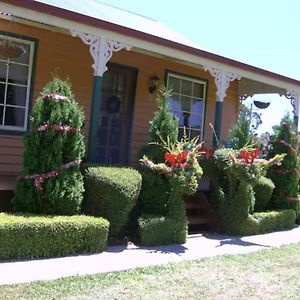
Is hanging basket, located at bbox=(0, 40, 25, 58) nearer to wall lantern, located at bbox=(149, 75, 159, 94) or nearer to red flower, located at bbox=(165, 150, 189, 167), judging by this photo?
red flower, located at bbox=(165, 150, 189, 167)

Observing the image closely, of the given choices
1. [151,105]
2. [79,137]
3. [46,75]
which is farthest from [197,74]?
[79,137]

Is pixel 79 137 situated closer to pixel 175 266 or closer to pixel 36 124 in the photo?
pixel 36 124

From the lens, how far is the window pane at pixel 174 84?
12125mm

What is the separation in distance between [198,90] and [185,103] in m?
0.58

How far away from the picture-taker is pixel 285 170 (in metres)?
11.1

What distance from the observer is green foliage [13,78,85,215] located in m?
7.17

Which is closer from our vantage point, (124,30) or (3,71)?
(124,30)

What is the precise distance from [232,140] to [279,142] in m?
1.44

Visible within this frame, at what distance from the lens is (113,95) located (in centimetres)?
1111

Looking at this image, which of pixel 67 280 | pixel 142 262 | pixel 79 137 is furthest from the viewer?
pixel 79 137

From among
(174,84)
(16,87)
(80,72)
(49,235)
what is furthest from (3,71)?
(174,84)

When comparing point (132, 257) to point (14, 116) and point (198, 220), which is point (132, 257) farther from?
point (14, 116)

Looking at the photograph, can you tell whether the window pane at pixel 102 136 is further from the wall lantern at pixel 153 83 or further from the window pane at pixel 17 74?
the window pane at pixel 17 74

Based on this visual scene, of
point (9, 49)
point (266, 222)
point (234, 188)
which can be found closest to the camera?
point (9, 49)
